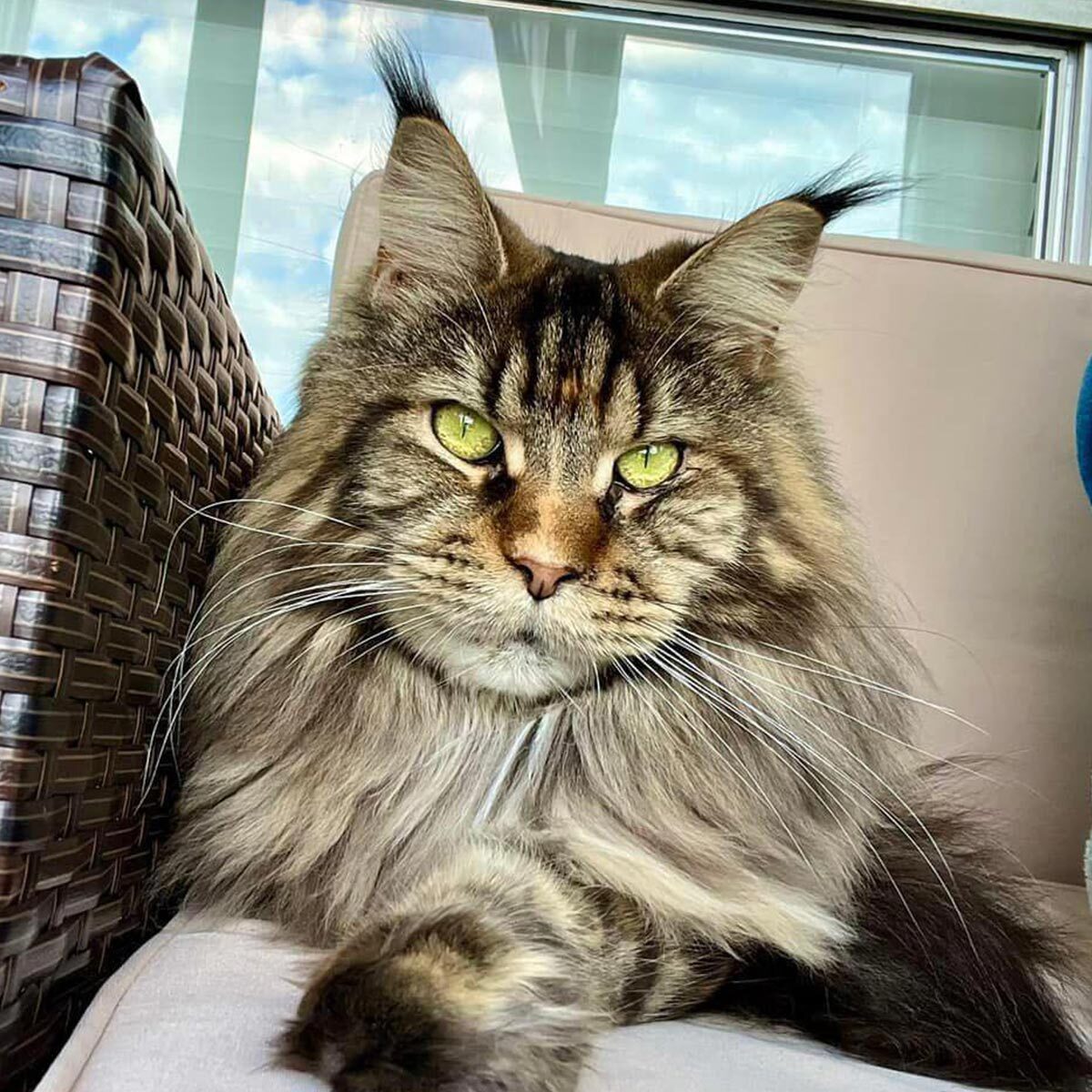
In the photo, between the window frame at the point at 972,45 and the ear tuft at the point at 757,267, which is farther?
the window frame at the point at 972,45

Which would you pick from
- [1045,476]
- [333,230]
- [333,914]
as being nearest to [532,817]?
[333,914]

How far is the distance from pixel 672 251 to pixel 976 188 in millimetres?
1960

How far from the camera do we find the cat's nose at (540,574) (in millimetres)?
958

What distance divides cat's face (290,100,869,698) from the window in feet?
5.73

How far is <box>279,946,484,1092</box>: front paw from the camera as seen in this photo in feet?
2.20

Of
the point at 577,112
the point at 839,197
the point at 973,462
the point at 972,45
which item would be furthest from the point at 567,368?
the point at 972,45

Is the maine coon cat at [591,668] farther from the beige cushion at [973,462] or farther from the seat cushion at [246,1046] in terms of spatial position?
the beige cushion at [973,462]

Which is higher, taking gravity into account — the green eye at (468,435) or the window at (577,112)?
the window at (577,112)

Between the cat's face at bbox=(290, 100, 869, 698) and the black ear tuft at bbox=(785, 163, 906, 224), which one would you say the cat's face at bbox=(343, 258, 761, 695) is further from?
the black ear tuft at bbox=(785, 163, 906, 224)

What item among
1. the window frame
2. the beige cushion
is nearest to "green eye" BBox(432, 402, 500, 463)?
the beige cushion

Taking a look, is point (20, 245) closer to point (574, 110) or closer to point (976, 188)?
point (574, 110)

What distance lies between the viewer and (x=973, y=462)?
175cm

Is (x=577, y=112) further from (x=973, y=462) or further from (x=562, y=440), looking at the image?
(x=562, y=440)

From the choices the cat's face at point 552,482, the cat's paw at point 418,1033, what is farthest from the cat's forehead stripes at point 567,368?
the cat's paw at point 418,1033
